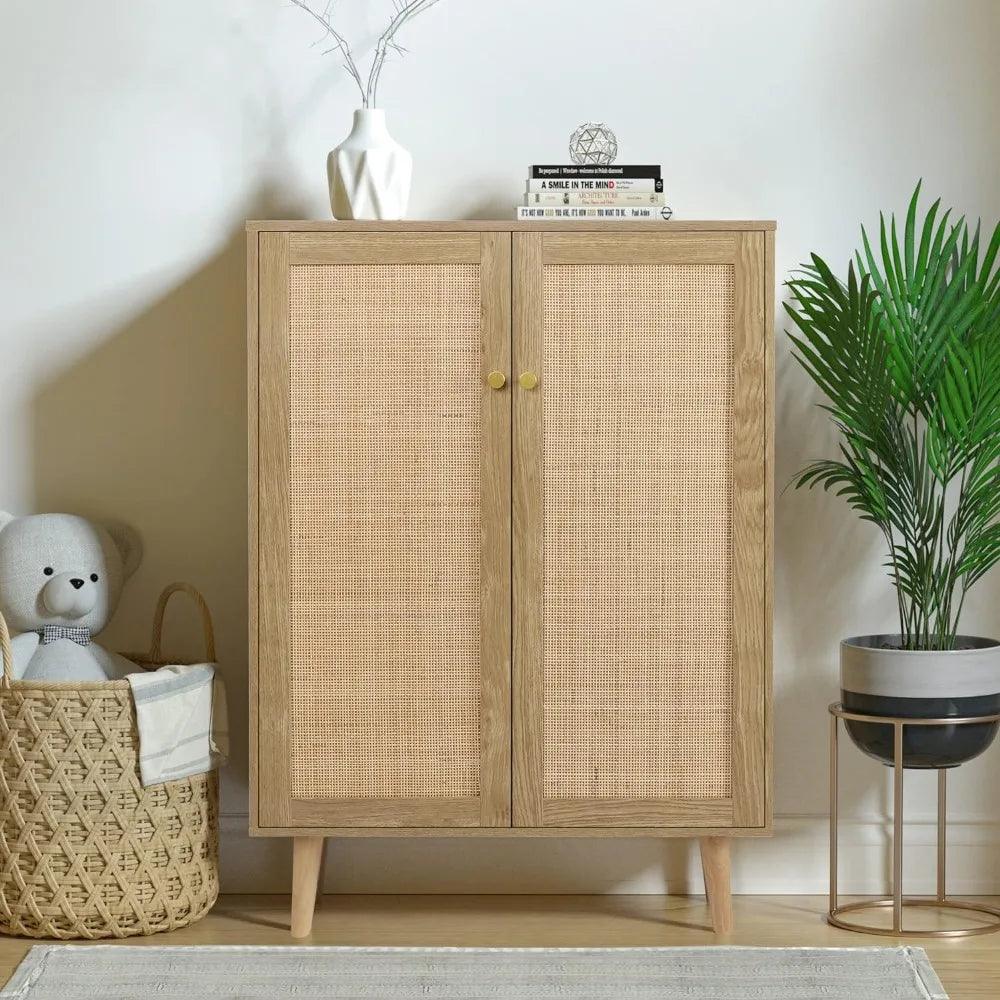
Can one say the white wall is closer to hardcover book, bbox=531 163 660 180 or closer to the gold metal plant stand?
the gold metal plant stand

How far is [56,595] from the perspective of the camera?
227 centimetres

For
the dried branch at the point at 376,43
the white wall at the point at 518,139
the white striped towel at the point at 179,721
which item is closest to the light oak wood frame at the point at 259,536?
the white striped towel at the point at 179,721

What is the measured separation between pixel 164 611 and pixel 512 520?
80cm

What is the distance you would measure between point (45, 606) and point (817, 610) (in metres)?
1.48

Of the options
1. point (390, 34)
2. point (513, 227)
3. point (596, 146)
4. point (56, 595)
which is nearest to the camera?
point (513, 227)

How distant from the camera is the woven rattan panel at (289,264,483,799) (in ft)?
7.12

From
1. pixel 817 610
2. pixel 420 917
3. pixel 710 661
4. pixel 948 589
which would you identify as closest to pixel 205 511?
pixel 420 917

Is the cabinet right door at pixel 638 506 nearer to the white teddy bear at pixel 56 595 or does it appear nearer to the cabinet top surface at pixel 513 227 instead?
the cabinet top surface at pixel 513 227

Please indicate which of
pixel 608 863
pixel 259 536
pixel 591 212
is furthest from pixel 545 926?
pixel 591 212

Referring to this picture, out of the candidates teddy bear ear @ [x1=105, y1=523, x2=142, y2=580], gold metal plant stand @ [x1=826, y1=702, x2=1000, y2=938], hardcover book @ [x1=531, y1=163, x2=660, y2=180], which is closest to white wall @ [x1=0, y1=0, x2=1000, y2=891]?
gold metal plant stand @ [x1=826, y1=702, x2=1000, y2=938]

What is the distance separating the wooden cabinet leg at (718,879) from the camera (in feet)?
7.33

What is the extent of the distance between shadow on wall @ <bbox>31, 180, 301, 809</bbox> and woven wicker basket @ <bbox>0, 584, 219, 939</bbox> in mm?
388

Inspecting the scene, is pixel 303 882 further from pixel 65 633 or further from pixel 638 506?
pixel 638 506

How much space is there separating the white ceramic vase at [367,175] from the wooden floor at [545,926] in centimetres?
130
